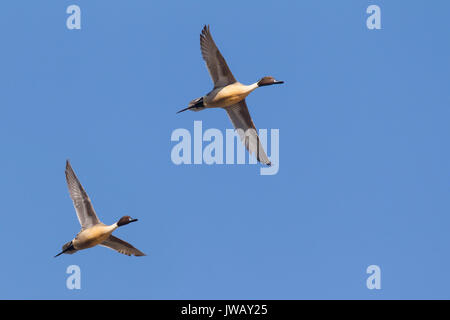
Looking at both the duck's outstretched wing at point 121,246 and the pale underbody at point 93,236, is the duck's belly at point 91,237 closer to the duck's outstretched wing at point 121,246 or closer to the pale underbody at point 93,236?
the pale underbody at point 93,236

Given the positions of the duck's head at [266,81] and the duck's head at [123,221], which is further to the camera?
the duck's head at [266,81]

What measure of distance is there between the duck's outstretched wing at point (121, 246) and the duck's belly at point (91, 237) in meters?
0.93

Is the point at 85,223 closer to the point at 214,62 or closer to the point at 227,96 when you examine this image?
the point at 227,96

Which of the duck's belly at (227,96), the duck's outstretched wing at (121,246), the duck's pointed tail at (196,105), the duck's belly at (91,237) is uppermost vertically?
the duck's belly at (227,96)

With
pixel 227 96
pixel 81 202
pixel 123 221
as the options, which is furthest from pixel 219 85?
pixel 81 202

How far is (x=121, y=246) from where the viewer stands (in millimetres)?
22250

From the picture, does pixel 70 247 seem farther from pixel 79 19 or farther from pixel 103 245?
pixel 79 19

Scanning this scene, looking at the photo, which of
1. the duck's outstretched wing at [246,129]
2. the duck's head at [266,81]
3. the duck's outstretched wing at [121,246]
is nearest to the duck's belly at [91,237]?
the duck's outstretched wing at [121,246]

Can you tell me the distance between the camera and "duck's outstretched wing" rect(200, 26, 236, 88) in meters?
21.4

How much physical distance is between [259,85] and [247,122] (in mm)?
1405

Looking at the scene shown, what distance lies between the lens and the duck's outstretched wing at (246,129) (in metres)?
22.7
